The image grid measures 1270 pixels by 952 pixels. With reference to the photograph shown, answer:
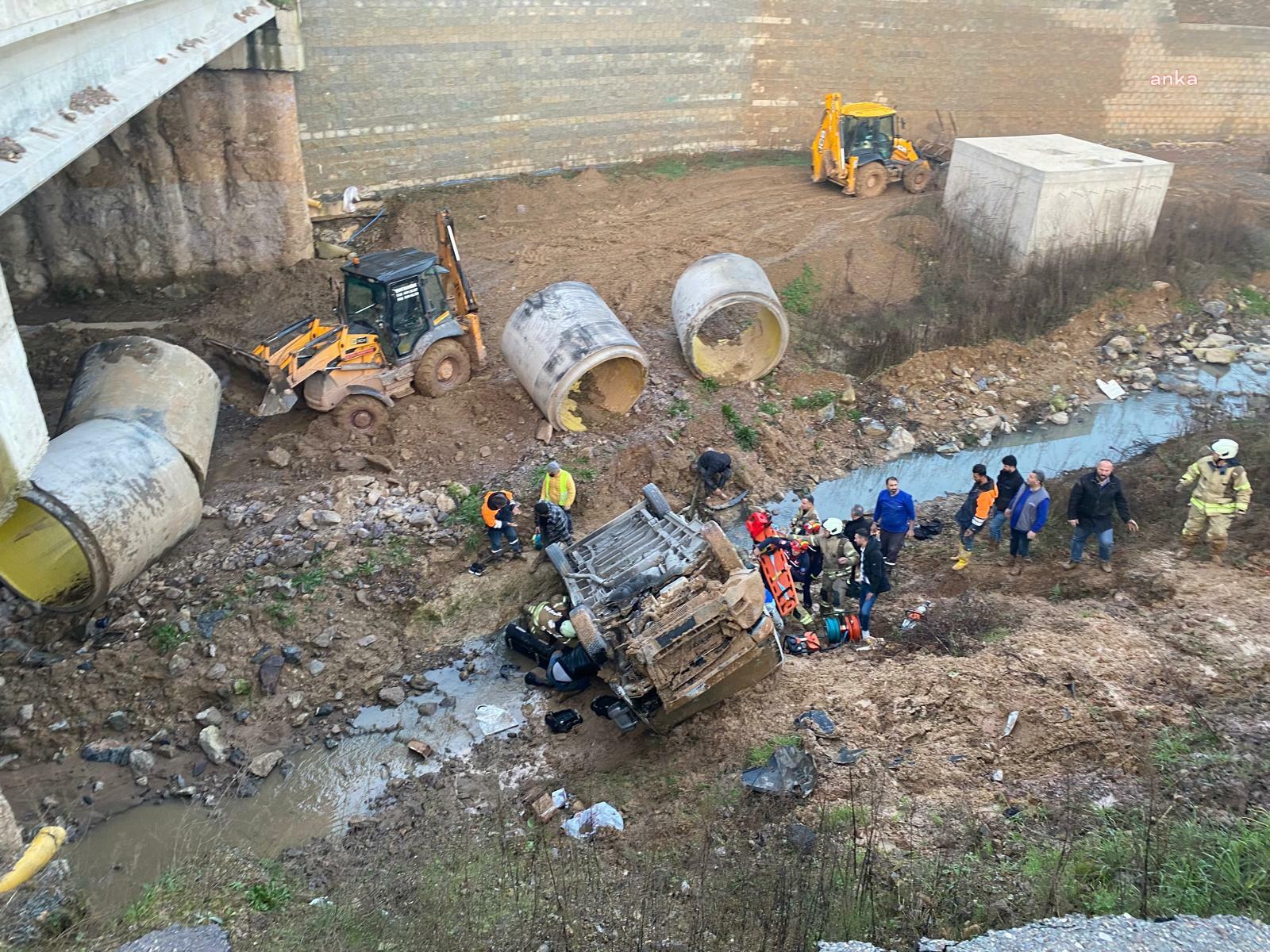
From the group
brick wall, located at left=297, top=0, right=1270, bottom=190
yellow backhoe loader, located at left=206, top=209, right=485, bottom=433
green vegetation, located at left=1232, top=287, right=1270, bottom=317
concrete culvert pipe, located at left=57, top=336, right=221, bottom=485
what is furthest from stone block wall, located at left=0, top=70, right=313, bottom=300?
green vegetation, located at left=1232, top=287, right=1270, bottom=317

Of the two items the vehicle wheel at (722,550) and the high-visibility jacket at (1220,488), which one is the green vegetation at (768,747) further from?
the high-visibility jacket at (1220,488)

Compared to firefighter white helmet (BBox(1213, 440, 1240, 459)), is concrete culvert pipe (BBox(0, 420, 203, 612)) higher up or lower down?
lower down

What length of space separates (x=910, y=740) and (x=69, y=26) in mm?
7729

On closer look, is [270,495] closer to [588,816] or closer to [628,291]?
[588,816]

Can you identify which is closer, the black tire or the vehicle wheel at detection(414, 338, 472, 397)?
the black tire

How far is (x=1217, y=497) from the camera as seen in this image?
25.9 feet

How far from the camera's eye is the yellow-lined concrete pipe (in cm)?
737

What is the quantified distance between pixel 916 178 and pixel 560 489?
11273mm

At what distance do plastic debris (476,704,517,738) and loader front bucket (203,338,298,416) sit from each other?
159 inches

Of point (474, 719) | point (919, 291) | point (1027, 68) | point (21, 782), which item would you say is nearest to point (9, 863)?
point (21, 782)

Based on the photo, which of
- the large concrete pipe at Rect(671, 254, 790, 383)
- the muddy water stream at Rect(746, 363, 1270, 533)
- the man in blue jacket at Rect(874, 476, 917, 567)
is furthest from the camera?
the large concrete pipe at Rect(671, 254, 790, 383)

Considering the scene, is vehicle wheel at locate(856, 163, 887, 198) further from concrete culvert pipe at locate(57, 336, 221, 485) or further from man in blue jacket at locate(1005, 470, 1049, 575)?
concrete culvert pipe at locate(57, 336, 221, 485)

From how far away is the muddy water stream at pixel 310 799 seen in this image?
622 centimetres

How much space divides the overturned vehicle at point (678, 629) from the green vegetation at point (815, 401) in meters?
4.63
